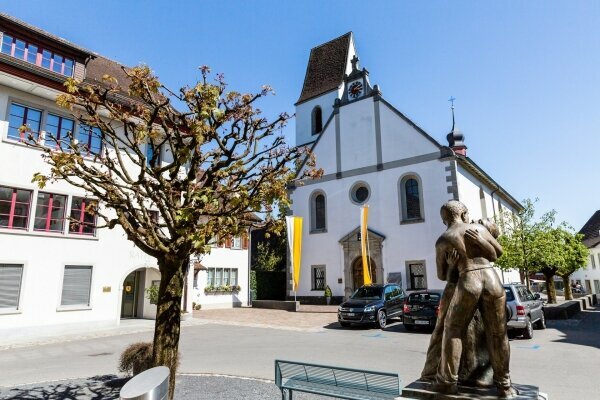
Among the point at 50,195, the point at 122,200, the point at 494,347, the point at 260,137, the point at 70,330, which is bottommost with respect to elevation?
the point at 70,330

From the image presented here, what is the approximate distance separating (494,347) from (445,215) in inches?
54.8

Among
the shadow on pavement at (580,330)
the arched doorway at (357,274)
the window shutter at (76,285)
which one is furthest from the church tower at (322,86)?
the shadow on pavement at (580,330)

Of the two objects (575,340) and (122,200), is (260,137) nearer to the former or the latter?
(122,200)

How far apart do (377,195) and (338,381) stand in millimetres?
20977

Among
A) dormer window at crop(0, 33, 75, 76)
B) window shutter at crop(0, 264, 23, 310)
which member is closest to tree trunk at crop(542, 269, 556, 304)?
window shutter at crop(0, 264, 23, 310)

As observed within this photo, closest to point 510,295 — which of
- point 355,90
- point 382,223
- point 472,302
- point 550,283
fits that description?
point 472,302

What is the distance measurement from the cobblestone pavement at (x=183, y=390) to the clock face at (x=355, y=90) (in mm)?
24872

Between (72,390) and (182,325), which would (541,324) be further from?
(72,390)

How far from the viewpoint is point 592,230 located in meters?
54.3

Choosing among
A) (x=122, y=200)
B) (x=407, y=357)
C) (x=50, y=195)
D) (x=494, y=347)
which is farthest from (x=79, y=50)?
(x=494, y=347)

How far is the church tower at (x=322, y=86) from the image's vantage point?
36844 millimetres

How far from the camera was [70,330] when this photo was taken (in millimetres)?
16156

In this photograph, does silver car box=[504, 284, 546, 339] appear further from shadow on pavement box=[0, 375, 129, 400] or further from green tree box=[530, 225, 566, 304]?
shadow on pavement box=[0, 375, 129, 400]

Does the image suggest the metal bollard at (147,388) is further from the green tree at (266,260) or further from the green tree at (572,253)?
the green tree at (266,260)
